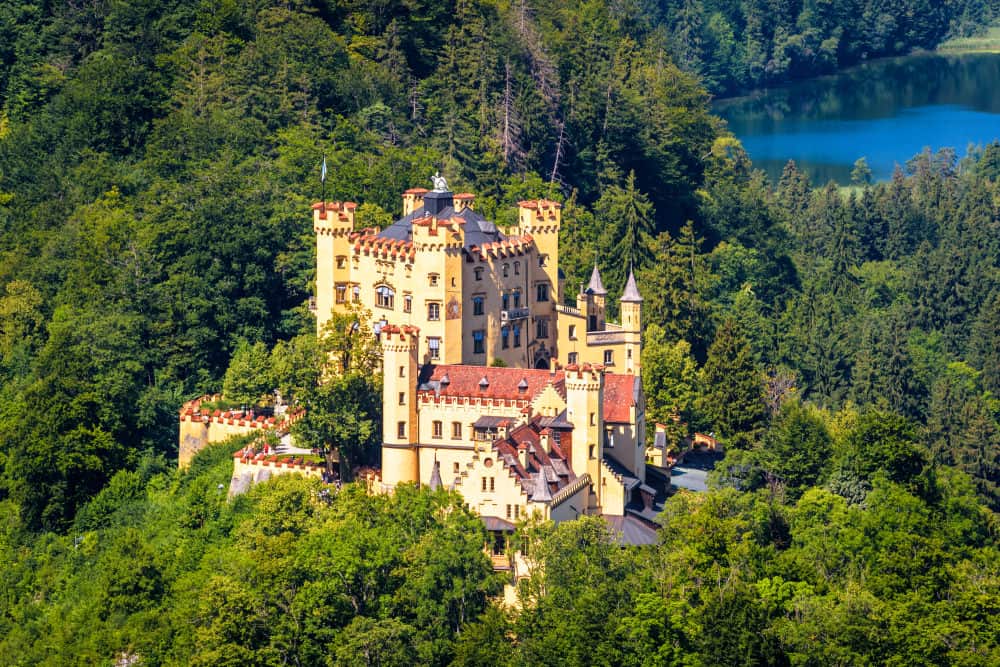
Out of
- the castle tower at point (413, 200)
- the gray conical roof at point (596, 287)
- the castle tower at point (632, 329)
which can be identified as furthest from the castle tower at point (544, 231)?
the castle tower at point (413, 200)

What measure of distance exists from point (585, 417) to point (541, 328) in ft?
48.6

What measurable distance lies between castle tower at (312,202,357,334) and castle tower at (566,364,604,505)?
16.6m

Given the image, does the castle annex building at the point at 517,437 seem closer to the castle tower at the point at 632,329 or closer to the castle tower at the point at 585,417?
the castle tower at the point at 585,417

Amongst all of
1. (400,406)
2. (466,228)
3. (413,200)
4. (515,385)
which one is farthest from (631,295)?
(400,406)

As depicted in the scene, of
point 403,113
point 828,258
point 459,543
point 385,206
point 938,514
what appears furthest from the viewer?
point 828,258

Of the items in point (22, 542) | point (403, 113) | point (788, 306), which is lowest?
point (22, 542)

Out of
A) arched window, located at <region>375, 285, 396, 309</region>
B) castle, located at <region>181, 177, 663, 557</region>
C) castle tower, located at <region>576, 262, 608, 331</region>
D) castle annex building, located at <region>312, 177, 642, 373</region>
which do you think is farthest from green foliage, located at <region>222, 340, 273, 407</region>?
castle tower, located at <region>576, 262, 608, 331</region>

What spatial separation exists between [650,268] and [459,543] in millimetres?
44947

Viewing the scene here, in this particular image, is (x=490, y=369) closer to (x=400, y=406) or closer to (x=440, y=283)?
(x=400, y=406)

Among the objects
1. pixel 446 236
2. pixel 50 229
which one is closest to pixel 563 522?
pixel 446 236

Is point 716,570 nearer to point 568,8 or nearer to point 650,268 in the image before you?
point 650,268

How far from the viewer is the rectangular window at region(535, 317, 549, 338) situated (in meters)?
120

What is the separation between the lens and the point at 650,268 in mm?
142500

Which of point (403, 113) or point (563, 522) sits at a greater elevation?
point (403, 113)
